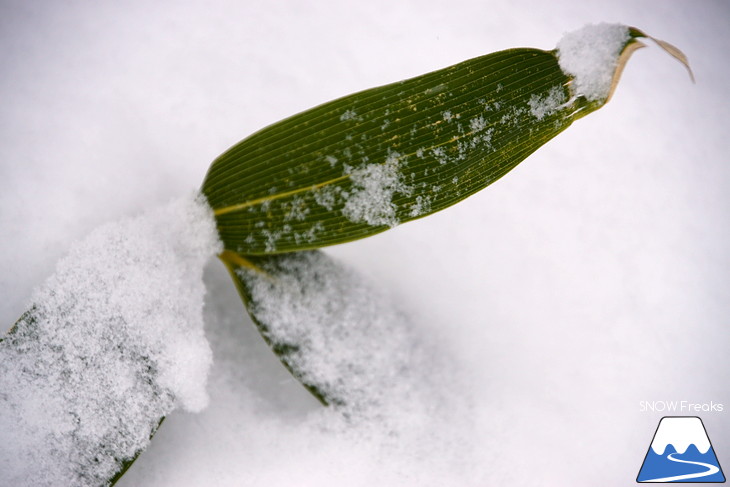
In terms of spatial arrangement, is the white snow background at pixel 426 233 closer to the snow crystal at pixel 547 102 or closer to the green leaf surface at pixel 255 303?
the green leaf surface at pixel 255 303

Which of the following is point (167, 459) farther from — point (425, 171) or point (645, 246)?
point (645, 246)

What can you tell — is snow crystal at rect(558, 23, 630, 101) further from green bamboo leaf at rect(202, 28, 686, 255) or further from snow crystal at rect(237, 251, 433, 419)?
snow crystal at rect(237, 251, 433, 419)

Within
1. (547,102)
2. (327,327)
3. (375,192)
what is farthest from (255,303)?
(547,102)

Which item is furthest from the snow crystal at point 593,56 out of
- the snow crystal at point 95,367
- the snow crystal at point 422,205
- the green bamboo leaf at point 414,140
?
the snow crystal at point 95,367

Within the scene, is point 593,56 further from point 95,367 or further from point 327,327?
point 95,367

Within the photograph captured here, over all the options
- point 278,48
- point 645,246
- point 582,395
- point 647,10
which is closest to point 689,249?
point 645,246

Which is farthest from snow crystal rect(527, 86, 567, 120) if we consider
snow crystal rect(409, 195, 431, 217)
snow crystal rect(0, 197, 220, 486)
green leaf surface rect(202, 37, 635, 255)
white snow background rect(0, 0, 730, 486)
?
snow crystal rect(0, 197, 220, 486)

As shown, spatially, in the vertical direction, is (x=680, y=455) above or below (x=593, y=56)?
below

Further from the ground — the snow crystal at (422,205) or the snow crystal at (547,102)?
the snow crystal at (547,102)
